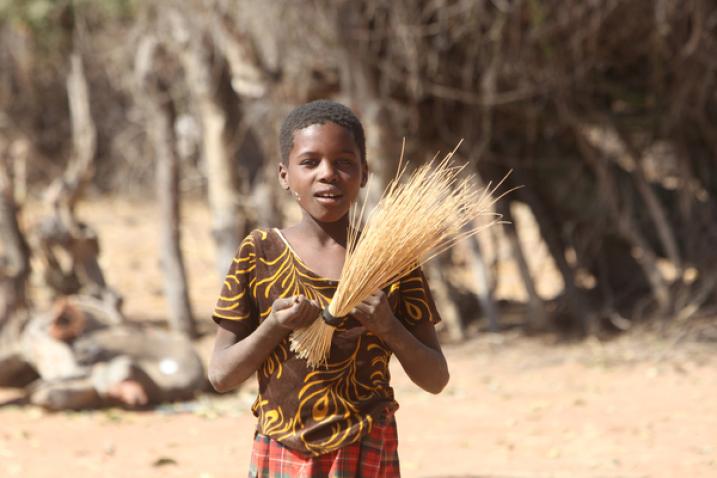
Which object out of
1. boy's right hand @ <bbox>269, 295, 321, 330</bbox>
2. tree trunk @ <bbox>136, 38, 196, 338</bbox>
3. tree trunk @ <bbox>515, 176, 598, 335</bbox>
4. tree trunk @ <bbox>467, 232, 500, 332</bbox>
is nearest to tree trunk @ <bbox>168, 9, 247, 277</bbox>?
tree trunk @ <bbox>136, 38, 196, 338</bbox>

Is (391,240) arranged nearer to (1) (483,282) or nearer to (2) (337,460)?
(2) (337,460)

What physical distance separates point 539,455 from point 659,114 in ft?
12.2

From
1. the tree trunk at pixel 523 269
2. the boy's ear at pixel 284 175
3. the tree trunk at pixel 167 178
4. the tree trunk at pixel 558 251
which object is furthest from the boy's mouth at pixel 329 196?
the tree trunk at pixel 167 178

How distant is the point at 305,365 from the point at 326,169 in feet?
1.41

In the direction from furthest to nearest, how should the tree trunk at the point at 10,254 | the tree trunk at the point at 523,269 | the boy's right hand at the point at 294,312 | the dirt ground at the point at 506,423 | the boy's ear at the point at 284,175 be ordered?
the tree trunk at the point at 523,269
the tree trunk at the point at 10,254
the dirt ground at the point at 506,423
the boy's ear at the point at 284,175
the boy's right hand at the point at 294,312

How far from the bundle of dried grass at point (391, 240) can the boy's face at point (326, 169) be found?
0.08 m

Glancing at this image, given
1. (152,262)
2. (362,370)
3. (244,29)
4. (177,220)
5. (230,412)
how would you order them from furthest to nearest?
(152,262) → (177,220) → (244,29) → (230,412) → (362,370)

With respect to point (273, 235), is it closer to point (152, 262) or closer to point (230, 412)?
point (230, 412)

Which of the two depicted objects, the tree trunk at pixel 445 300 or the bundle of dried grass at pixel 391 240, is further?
the tree trunk at pixel 445 300

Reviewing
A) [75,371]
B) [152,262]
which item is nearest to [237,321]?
[75,371]

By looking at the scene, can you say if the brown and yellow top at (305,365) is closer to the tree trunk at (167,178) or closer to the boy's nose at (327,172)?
the boy's nose at (327,172)

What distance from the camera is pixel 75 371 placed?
6328 mm

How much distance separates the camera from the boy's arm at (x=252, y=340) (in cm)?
197

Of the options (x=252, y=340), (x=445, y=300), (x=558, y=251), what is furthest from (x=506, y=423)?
(x=252, y=340)
